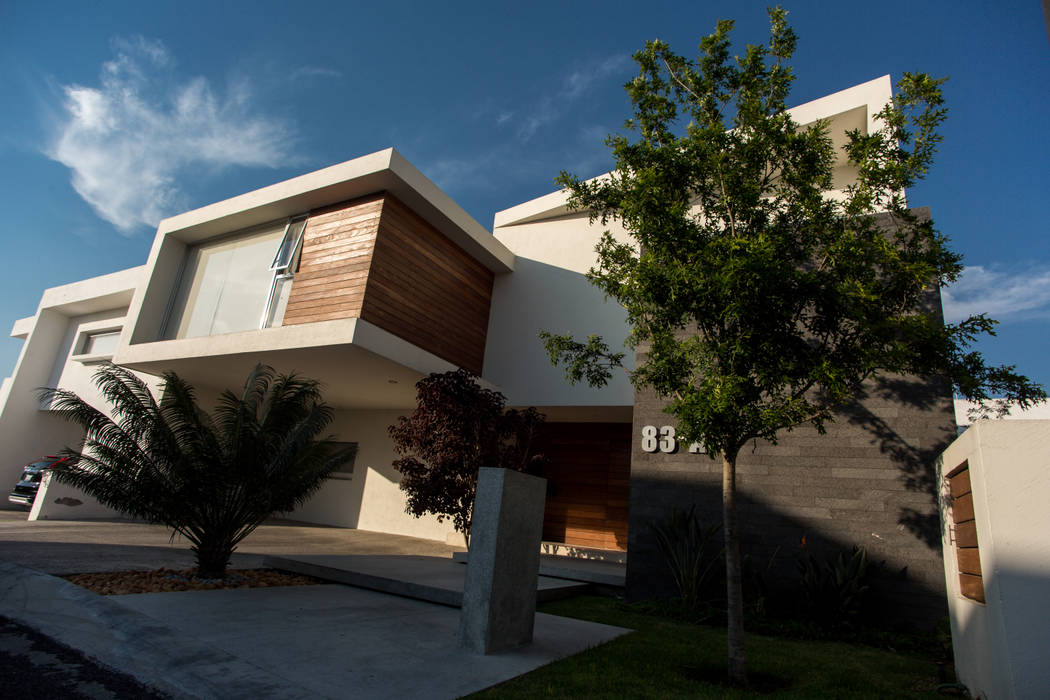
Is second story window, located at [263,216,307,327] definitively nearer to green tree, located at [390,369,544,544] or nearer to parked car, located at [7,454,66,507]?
green tree, located at [390,369,544,544]

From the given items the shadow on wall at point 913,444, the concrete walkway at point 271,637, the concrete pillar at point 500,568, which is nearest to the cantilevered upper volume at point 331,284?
the concrete walkway at point 271,637

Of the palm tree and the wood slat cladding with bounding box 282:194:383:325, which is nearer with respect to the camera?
the palm tree

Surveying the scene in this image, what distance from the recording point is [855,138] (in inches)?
184

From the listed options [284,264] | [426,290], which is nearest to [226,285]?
[284,264]

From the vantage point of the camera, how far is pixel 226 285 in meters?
12.8

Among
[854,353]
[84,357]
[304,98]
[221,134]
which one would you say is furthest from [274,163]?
[854,353]

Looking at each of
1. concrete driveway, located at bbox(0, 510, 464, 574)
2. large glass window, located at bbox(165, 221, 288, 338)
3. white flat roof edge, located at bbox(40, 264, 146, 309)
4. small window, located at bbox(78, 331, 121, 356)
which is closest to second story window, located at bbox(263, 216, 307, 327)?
large glass window, located at bbox(165, 221, 288, 338)

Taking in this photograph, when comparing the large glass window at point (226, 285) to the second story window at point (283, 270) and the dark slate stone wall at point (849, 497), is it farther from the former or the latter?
the dark slate stone wall at point (849, 497)

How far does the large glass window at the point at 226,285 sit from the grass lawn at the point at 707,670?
10331 millimetres

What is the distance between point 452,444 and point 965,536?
7174 mm

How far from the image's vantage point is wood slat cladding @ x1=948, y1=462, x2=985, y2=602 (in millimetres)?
3660

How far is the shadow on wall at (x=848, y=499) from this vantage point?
6.44m

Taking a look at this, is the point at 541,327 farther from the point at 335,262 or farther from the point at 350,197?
the point at 350,197

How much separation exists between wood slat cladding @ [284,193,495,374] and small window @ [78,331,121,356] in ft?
29.6
